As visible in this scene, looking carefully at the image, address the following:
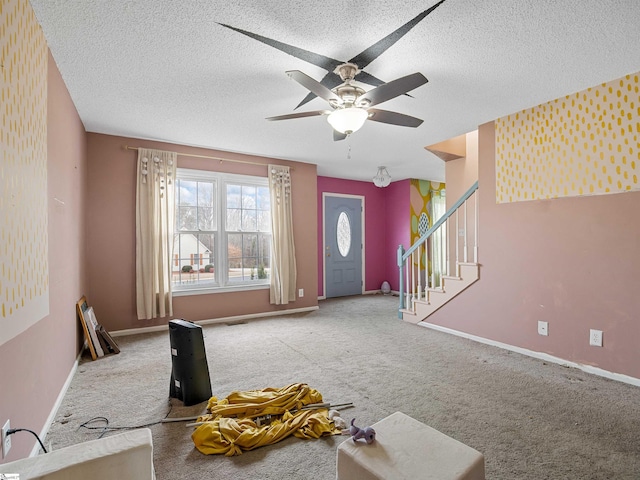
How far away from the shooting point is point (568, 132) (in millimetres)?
3145

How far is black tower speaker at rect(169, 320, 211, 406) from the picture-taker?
7.97 ft

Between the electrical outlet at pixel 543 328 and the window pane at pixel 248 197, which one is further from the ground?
the window pane at pixel 248 197

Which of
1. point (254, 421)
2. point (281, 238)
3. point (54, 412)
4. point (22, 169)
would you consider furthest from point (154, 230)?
point (254, 421)

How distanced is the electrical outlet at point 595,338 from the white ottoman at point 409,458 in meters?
Answer: 2.41

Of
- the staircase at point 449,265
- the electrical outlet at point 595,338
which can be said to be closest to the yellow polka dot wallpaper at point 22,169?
the staircase at point 449,265

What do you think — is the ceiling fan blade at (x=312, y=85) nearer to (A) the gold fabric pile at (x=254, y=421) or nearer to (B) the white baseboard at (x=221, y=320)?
(A) the gold fabric pile at (x=254, y=421)

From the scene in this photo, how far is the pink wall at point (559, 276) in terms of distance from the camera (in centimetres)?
281

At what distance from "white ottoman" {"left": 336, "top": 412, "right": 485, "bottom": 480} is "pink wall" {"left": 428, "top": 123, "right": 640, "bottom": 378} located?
243 centimetres

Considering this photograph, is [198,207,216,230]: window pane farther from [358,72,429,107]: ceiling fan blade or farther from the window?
[358,72,429,107]: ceiling fan blade

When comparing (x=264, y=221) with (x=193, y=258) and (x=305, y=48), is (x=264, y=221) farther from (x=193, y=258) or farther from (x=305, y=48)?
(x=305, y=48)

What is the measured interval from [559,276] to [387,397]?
209cm

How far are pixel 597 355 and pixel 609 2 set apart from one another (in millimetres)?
2718

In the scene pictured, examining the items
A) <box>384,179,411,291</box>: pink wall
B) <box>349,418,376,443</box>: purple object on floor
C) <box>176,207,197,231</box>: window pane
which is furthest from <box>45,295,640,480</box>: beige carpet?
<box>384,179,411,291</box>: pink wall

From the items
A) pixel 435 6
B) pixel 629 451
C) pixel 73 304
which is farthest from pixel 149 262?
pixel 629 451
